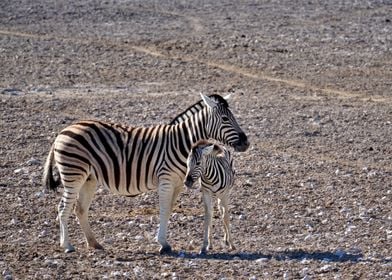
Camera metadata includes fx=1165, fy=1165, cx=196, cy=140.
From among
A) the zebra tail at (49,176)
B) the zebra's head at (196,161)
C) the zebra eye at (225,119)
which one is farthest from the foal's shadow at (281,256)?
the zebra eye at (225,119)

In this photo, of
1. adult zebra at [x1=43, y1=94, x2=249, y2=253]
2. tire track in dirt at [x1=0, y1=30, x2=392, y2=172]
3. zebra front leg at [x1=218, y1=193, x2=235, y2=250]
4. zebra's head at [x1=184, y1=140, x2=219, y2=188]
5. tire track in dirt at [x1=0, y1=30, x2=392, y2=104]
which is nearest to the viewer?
zebra's head at [x1=184, y1=140, x2=219, y2=188]

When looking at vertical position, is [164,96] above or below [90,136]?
below

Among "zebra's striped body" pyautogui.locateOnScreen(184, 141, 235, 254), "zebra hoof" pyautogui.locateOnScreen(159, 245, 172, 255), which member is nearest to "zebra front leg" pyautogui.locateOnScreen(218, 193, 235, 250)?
"zebra's striped body" pyautogui.locateOnScreen(184, 141, 235, 254)

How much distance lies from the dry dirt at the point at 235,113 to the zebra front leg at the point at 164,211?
0.51 ft

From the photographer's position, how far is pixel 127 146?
13.8 metres

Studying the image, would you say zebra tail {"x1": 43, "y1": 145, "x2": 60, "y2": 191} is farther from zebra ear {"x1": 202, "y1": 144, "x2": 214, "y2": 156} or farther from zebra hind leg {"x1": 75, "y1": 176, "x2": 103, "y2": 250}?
zebra ear {"x1": 202, "y1": 144, "x2": 214, "y2": 156}

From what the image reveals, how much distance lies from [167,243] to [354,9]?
25589 millimetres

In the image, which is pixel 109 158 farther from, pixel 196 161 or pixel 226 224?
pixel 226 224

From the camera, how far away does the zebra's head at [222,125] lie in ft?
45.5

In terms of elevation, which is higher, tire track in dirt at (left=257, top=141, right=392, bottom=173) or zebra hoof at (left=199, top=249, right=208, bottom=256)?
zebra hoof at (left=199, top=249, right=208, bottom=256)

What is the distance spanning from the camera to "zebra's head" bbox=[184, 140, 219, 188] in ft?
42.4

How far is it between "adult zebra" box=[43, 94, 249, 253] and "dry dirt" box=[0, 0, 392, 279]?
56 centimetres

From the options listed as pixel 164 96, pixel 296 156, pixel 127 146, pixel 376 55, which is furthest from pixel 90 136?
pixel 376 55

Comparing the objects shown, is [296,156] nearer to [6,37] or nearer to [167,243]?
[167,243]
